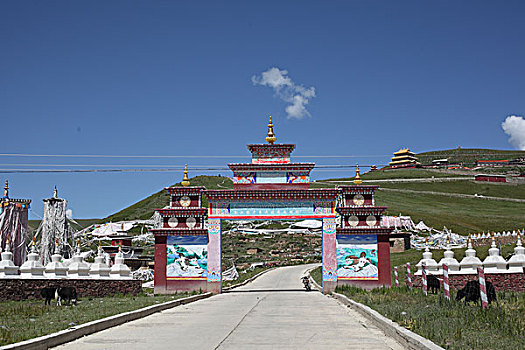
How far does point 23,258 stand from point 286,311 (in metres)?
19.7

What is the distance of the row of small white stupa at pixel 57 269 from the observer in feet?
74.3

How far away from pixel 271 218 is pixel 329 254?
3580 mm

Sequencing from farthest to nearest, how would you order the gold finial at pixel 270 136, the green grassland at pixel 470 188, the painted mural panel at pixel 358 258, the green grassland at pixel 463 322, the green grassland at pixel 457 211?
the green grassland at pixel 470 188 < the green grassland at pixel 457 211 < the gold finial at pixel 270 136 < the painted mural panel at pixel 358 258 < the green grassland at pixel 463 322

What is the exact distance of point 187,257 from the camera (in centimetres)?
3000

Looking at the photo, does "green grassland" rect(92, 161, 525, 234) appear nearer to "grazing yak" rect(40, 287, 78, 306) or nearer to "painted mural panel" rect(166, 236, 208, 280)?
"painted mural panel" rect(166, 236, 208, 280)

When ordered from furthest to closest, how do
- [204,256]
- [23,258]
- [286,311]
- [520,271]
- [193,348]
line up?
[23,258] → [204,256] → [520,271] → [286,311] → [193,348]

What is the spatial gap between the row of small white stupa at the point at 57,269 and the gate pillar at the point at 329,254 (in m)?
10.2

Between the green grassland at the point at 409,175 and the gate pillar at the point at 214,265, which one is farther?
the green grassland at the point at 409,175

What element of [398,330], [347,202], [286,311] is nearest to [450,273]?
[286,311]

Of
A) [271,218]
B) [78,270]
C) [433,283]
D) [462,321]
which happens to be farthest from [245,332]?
[271,218]

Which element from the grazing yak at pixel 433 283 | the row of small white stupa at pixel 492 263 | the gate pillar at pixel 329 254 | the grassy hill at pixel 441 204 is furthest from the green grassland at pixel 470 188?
the grazing yak at pixel 433 283

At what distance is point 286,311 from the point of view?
1866 centimetres

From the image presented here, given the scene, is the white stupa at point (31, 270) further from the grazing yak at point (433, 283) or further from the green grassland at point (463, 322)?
the grazing yak at point (433, 283)

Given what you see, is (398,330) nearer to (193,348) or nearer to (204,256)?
(193,348)
